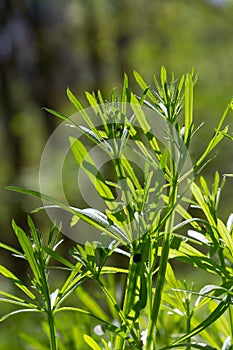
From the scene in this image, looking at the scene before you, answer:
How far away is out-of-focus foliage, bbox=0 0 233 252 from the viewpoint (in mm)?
2775

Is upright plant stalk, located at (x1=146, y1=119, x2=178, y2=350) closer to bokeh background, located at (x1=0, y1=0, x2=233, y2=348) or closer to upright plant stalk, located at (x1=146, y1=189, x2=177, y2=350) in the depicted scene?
upright plant stalk, located at (x1=146, y1=189, x2=177, y2=350)

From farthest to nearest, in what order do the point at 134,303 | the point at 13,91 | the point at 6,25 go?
1. the point at 13,91
2. the point at 6,25
3. the point at 134,303

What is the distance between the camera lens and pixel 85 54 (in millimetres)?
3354

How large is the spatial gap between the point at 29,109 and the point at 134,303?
3.21 meters

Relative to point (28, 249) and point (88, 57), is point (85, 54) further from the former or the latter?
point (28, 249)

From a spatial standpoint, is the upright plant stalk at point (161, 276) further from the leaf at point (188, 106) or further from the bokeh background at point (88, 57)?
the bokeh background at point (88, 57)

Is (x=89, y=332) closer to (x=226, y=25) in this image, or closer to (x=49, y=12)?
(x=226, y=25)

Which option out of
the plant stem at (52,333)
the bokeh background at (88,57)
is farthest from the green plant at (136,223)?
the bokeh background at (88,57)

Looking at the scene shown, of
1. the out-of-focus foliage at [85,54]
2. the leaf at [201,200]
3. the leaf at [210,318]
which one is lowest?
the leaf at [210,318]

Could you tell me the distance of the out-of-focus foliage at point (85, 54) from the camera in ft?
9.11

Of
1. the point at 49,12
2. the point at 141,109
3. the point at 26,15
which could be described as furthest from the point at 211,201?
the point at 49,12

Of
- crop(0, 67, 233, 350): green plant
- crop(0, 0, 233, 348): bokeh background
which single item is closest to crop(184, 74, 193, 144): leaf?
crop(0, 67, 233, 350): green plant

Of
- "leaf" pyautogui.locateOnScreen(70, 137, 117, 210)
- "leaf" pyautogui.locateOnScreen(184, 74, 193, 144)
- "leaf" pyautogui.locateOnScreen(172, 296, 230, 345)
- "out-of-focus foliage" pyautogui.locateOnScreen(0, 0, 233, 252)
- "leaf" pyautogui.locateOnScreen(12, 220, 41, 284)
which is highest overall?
"out-of-focus foliage" pyautogui.locateOnScreen(0, 0, 233, 252)

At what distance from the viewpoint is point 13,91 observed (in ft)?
10.8
